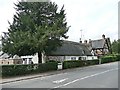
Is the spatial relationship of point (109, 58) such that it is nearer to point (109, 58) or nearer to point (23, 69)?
point (109, 58)

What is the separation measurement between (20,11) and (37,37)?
256 inches

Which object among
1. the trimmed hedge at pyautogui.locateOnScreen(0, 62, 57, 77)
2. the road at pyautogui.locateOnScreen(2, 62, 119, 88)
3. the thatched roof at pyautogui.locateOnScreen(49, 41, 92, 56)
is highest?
the thatched roof at pyautogui.locateOnScreen(49, 41, 92, 56)

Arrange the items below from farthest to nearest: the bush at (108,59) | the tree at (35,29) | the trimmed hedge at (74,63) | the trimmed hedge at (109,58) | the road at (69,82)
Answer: the trimmed hedge at (109,58) → the bush at (108,59) → the trimmed hedge at (74,63) → the tree at (35,29) → the road at (69,82)

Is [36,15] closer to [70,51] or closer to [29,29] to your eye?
[29,29]

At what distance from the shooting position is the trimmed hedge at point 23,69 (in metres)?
26.9

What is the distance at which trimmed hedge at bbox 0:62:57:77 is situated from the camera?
26859 millimetres

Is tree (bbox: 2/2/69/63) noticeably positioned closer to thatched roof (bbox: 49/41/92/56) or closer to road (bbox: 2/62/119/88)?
road (bbox: 2/62/119/88)

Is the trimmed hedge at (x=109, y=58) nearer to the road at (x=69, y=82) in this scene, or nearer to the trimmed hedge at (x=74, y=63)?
the trimmed hedge at (x=74, y=63)

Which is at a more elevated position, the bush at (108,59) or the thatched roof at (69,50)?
the thatched roof at (69,50)

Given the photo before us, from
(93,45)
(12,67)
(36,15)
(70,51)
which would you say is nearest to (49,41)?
(36,15)

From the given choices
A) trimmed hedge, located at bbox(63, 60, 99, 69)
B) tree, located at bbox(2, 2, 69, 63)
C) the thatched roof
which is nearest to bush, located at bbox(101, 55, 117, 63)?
the thatched roof

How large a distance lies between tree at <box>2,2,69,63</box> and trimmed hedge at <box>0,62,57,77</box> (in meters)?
2.14

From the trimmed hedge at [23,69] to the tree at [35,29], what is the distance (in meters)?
2.14

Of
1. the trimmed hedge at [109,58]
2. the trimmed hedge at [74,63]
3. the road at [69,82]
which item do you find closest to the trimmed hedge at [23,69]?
the road at [69,82]
